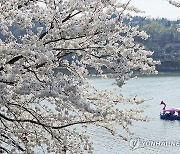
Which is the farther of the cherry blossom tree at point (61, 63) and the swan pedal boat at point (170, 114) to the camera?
the swan pedal boat at point (170, 114)

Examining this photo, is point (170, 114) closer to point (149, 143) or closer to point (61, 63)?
point (149, 143)

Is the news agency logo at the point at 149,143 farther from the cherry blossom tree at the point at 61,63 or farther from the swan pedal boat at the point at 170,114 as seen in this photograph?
the cherry blossom tree at the point at 61,63

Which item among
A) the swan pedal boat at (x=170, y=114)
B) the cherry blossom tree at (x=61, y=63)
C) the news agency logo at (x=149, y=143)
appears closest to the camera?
the cherry blossom tree at (x=61, y=63)

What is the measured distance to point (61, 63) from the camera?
20.3 ft

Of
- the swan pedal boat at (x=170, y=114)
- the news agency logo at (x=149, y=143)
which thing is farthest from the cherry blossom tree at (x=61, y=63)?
the swan pedal boat at (x=170, y=114)

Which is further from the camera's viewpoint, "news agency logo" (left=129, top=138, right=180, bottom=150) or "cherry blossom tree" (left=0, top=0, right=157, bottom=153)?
"news agency logo" (left=129, top=138, right=180, bottom=150)

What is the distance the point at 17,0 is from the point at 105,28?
124 centimetres

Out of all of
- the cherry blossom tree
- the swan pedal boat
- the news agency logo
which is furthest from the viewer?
the swan pedal boat

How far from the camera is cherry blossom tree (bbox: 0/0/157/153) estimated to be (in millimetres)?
4652

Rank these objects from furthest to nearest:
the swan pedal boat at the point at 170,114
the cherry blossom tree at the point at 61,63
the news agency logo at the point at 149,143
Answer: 1. the swan pedal boat at the point at 170,114
2. the news agency logo at the point at 149,143
3. the cherry blossom tree at the point at 61,63

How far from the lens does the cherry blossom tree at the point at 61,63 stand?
465 cm

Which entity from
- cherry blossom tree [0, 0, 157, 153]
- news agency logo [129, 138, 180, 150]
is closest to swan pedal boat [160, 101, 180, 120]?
news agency logo [129, 138, 180, 150]

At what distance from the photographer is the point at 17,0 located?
17.4 feet

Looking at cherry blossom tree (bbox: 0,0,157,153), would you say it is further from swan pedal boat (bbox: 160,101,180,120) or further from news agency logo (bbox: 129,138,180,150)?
swan pedal boat (bbox: 160,101,180,120)
